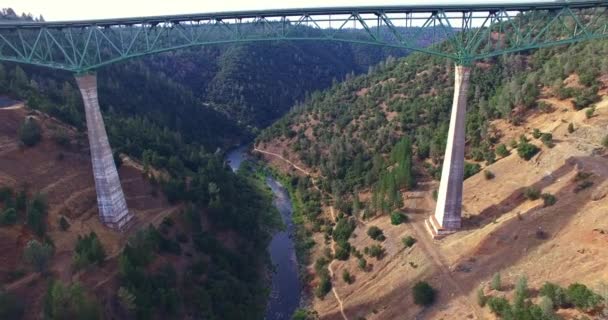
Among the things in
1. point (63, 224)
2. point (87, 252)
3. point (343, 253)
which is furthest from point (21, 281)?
point (343, 253)

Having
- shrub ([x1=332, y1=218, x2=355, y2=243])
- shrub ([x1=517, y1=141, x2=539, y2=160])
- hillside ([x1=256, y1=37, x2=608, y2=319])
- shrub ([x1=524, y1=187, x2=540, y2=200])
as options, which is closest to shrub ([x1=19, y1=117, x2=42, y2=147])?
hillside ([x1=256, y1=37, x2=608, y2=319])

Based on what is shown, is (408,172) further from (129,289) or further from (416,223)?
(129,289)

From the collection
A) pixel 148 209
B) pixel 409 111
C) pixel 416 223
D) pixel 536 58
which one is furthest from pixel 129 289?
pixel 536 58

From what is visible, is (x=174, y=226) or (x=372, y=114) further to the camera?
(x=372, y=114)

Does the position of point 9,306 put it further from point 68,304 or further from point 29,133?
point 29,133

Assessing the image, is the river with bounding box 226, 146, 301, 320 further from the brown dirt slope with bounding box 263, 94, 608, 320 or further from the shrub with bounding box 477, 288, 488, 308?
the shrub with bounding box 477, 288, 488, 308

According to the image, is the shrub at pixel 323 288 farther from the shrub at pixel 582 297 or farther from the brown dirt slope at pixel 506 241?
the shrub at pixel 582 297

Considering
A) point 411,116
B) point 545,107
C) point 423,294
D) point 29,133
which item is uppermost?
point 29,133
